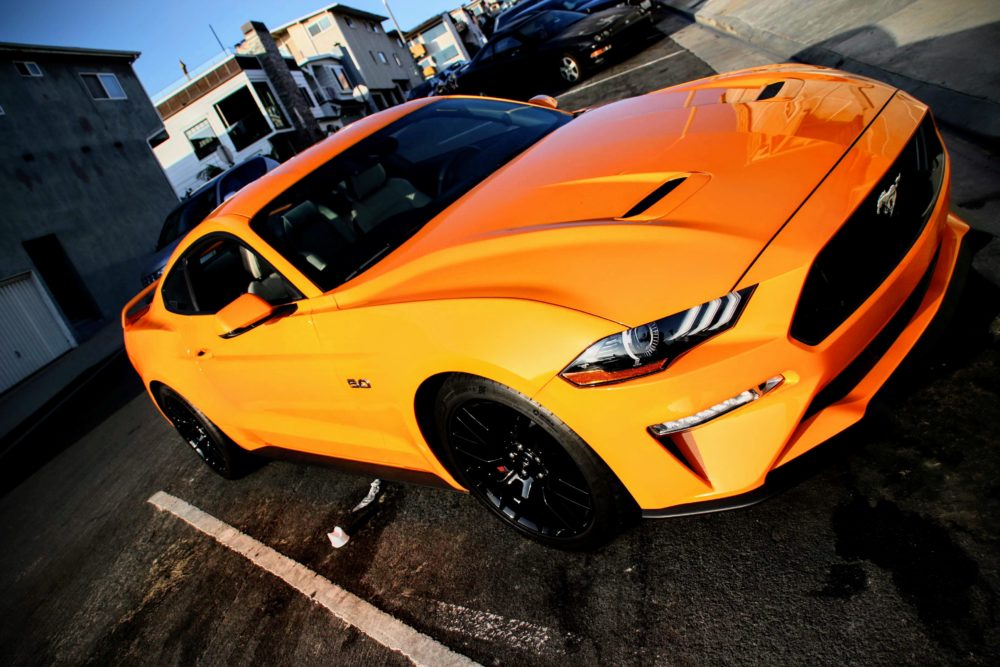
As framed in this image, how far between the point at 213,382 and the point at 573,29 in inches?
432

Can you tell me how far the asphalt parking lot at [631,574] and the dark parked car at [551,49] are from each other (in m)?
10.2

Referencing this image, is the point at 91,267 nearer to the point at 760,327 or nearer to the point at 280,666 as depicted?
the point at 280,666

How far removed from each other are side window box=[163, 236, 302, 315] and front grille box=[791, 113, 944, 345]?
257 centimetres

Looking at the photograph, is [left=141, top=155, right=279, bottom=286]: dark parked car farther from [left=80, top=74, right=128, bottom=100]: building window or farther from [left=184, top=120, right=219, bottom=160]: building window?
[left=184, top=120, right=219, bottom=160]: building window

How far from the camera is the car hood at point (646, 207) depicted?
1811 millimetres

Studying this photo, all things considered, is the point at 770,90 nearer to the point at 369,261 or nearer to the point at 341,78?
the point at 369,261

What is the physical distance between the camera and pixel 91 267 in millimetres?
17406

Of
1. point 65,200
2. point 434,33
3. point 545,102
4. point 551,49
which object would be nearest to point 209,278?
point 545,102

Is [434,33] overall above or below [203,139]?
above

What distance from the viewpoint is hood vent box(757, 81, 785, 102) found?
2.67 meters

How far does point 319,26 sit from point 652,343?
5588 centimetres

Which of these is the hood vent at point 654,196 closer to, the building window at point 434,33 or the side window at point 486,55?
the side window at point 486,55

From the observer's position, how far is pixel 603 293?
1.84 meters

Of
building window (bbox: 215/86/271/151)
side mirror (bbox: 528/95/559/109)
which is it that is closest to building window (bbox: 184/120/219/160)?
building window (bbox: 215/86/271/151)
